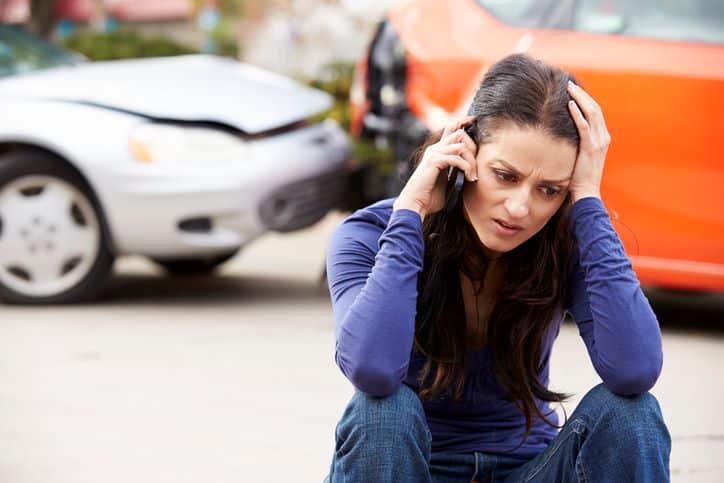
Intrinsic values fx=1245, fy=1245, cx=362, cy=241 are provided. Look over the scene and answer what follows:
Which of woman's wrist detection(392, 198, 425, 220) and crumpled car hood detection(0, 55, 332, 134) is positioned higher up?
woman's wrist detection(392, 198, 425, 220)

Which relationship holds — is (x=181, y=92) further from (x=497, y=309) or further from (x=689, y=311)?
(x=497, y=309)

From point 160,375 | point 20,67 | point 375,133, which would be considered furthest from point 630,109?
point 20,67

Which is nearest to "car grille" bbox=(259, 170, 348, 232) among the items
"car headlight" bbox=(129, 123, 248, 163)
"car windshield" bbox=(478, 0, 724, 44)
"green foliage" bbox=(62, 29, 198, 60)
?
"car headlight" bbox=(129, 123, 248, 163)

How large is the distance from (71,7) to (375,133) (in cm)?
4074

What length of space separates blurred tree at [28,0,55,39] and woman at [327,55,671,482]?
11.0m

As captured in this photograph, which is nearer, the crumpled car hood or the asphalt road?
the asphalt road

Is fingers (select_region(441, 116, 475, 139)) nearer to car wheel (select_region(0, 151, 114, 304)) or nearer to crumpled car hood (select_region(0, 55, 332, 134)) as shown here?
crumpled car hood (select_region(0, 55, 332, 134))

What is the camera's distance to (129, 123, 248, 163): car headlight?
5852mm

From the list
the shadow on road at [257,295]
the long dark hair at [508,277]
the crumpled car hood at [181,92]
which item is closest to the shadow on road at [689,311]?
the shadow on road at [257,295]

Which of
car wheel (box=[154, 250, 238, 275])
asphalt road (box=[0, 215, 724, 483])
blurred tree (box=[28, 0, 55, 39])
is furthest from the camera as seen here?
blurred tree (box=[28, 0, 55, 39])

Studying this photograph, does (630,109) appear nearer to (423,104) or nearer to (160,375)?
(423,104)

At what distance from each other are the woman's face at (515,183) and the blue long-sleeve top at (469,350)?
123 millimetres

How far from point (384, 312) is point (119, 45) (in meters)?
9.97

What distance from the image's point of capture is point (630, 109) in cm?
521
